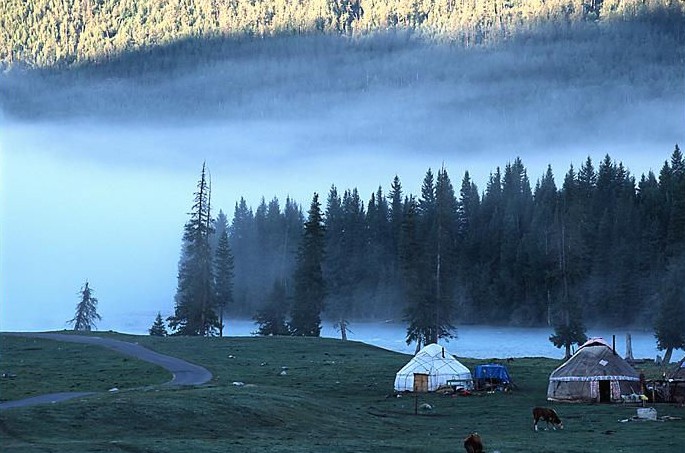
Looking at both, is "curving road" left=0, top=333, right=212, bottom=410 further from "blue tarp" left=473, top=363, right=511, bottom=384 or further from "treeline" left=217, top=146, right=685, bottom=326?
"treeline" left=217, top=146, right=685, bottom=326

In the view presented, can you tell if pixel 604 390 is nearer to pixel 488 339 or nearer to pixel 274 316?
pixel 274 316

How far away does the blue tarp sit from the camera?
78.1 m

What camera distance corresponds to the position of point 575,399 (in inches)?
2852

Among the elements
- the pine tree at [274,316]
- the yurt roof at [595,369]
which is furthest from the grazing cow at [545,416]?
the pine tree at [274,316]

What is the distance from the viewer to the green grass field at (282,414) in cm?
4325

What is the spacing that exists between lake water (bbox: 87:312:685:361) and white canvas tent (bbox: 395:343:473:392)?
146ft

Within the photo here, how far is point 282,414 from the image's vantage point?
54719 mm

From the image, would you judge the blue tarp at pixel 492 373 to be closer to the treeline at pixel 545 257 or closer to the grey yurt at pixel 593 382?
the grey yurt at pixel 593 382

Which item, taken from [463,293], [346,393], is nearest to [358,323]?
[463,293]

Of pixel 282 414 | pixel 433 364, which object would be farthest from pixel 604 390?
pixel 282 414

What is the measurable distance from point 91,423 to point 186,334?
82318 millimetres

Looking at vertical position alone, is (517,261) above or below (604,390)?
above

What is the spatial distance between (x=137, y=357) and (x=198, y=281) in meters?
36.6

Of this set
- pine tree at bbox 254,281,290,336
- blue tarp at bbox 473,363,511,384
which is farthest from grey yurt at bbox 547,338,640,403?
pine tree at bbox 254,281,290,336
